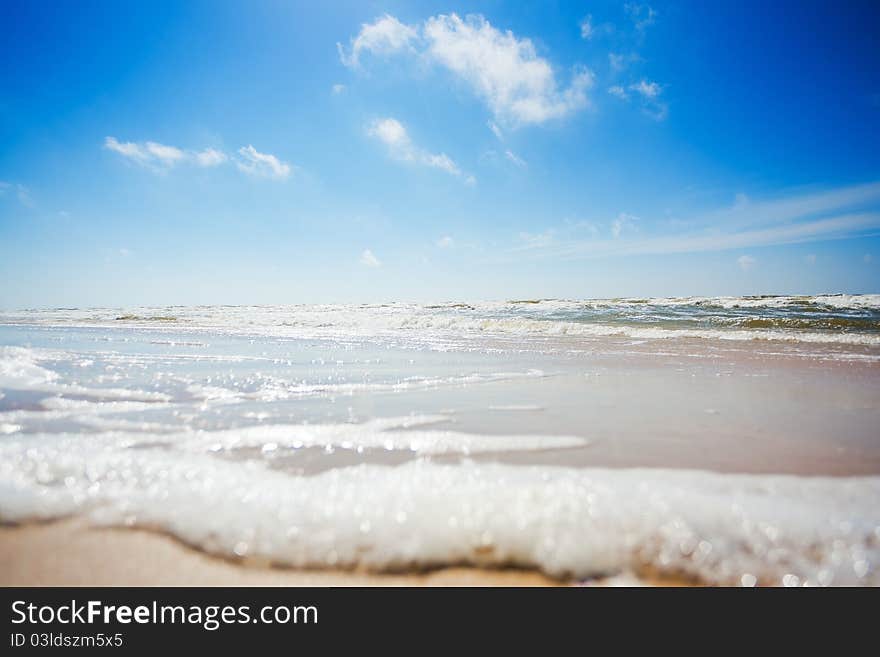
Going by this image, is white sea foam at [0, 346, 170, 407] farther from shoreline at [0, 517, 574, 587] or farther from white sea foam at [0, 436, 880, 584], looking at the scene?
shoreline at [0, 517, 574, 587]

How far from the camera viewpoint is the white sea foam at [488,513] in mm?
1183

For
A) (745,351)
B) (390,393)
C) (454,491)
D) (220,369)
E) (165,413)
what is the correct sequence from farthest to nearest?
(745,351) < (220,369) < (390,393) < (165,413) < (454,491)

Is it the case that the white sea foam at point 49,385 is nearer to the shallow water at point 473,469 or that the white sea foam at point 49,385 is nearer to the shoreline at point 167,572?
the shallow water at point 473,469

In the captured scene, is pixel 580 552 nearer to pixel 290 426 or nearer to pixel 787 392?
pixel 290 426

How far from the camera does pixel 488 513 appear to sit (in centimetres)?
138

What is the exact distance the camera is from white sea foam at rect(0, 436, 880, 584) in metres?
1.18

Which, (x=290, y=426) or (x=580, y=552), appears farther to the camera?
(x=290, y=426)

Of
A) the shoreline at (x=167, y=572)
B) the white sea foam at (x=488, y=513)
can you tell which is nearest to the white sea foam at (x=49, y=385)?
the white sea foam at (x=488, y=513)

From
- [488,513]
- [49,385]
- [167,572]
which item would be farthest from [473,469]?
[49,385]

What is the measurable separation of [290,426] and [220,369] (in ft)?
9.04
